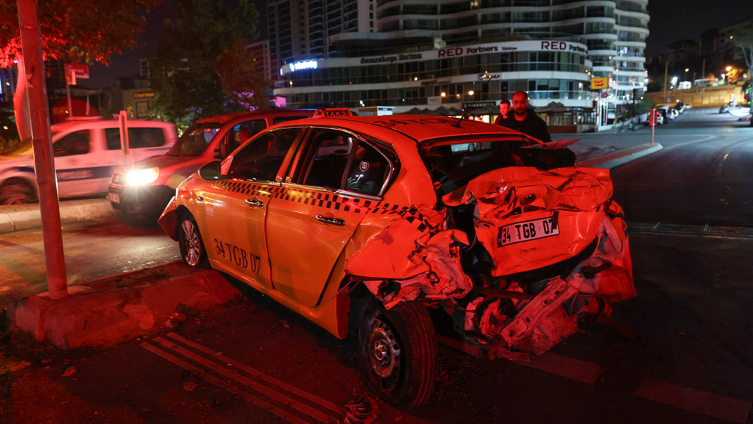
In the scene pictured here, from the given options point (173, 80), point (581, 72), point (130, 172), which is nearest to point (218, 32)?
point (173, 80)

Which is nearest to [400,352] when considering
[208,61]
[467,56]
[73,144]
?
[73,144]

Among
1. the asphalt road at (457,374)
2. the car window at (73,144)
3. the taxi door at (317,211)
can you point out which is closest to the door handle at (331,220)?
the taxi door at (317,211)

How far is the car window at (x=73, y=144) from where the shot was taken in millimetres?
10859

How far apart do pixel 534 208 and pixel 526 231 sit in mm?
144

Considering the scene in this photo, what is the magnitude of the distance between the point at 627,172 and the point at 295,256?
1536cm

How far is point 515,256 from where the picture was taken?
3.15 meters

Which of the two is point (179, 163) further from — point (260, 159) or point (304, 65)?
point (304, 65)

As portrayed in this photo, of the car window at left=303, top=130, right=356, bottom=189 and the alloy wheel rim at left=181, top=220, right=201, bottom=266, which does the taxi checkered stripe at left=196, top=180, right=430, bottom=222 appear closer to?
the car window at left=303, top=130, right=356, bottom=189

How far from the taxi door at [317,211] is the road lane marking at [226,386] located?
723 mm

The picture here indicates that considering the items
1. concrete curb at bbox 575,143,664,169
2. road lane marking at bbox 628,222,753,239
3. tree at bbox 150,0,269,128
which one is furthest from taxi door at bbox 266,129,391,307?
tree at bbox 150,0,269,128

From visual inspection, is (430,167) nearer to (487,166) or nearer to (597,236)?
(487,166)

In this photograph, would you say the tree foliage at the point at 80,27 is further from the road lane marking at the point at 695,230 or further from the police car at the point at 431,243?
the road lane marking at the point at 695,230

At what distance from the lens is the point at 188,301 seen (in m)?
4.91

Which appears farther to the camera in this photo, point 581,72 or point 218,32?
point 581,72
